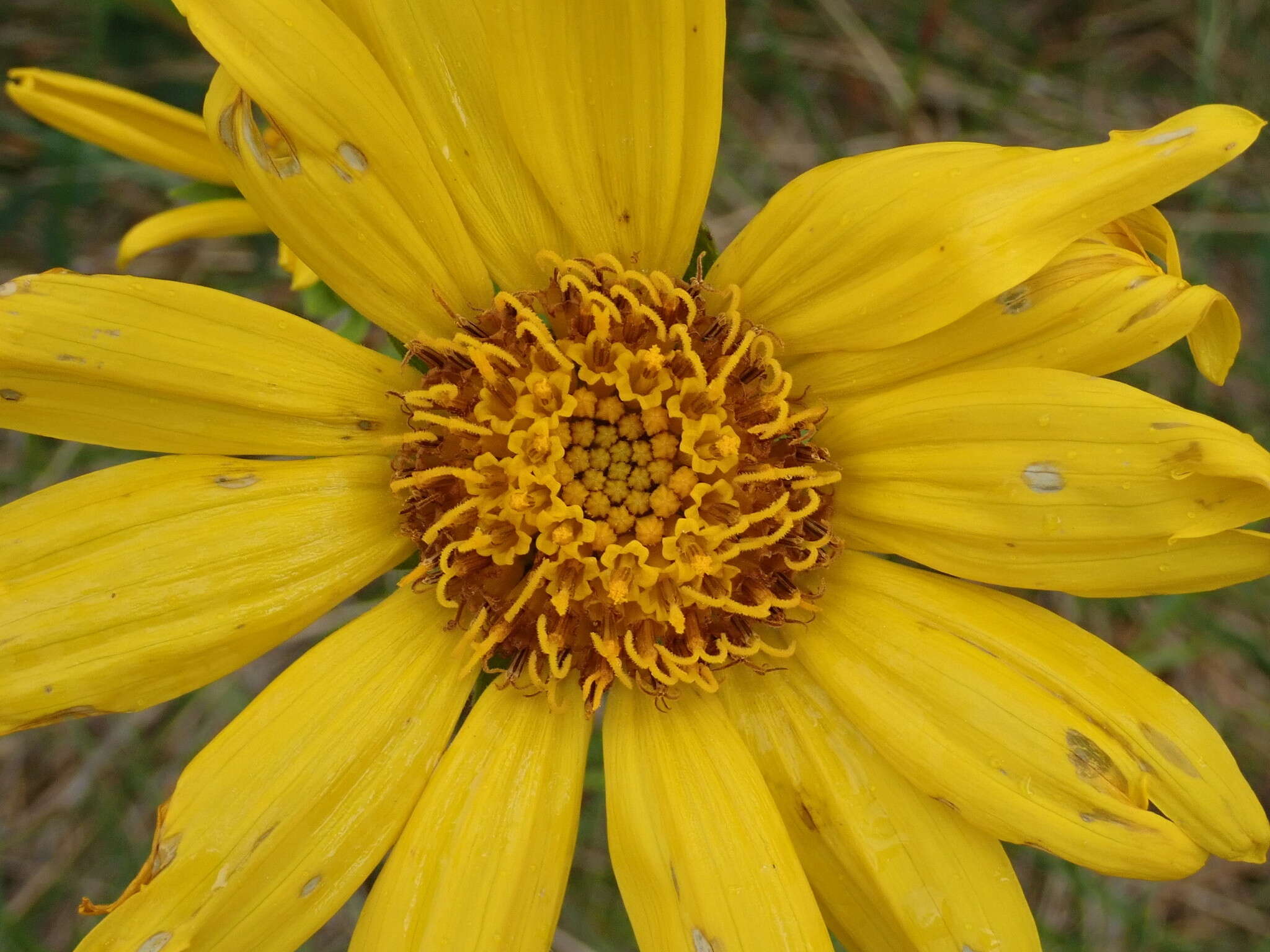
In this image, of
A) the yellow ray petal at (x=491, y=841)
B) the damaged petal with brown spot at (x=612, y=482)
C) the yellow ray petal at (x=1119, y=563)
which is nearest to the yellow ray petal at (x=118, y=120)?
the damaged petal with brown spot at (x=612, y=482)

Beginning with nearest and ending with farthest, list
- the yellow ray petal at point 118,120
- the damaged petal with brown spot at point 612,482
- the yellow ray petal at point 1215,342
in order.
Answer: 1. the yellow ray petal at point 1215,342
2. the damaged petal with brown spot at point 612,482
3. the yellow ray petal at point 118,120

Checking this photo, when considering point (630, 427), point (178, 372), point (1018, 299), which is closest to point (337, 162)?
point (178, 372)

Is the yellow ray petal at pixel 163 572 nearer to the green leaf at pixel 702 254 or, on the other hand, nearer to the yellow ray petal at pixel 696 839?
the yellow ray petal at pixel 696 839

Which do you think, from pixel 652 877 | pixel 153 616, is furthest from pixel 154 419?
pixel 652 877

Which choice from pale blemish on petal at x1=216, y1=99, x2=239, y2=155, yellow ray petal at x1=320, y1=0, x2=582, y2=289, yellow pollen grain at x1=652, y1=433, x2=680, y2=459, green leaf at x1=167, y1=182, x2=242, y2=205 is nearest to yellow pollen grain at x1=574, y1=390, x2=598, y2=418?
yellow pollen grain at x1=652, y1=433, x2=680, y2=459

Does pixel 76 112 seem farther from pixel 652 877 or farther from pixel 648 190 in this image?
pixel 652 877

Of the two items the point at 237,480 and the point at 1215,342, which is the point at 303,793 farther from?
the point at 1215,342
